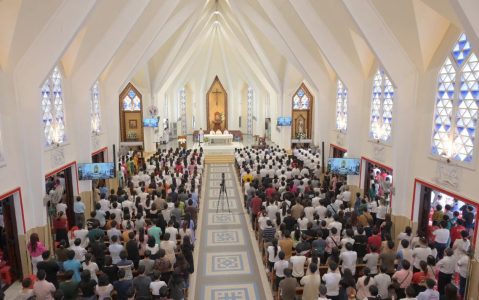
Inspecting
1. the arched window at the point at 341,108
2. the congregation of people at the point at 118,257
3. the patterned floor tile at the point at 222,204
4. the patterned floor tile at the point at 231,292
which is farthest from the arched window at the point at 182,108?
the patterned floor tile at the point at 231,292

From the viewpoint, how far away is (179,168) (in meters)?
17.0

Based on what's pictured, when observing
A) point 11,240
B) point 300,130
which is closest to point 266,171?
point 11,240

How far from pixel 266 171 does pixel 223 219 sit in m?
3.22

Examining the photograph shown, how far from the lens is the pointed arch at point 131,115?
86.0ft

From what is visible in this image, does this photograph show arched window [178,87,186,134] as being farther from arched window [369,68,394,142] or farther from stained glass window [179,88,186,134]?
arched window [369,68,394,142]

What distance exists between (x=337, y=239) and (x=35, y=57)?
8830 mm

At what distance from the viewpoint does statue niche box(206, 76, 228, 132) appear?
3750 cm

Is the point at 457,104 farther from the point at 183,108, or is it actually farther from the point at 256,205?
the point at 183,108

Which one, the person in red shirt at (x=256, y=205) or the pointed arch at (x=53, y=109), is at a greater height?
the pointed arch at (x=53, y=109)

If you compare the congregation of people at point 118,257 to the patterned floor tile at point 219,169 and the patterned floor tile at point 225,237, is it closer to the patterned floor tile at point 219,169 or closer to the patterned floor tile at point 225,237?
the patterned floor tile at point 225,237

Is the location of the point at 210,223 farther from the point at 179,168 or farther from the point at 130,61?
the point at 130,61

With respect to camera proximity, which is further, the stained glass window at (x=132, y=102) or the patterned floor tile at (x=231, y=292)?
the stained glass window at (x=132, y=102)

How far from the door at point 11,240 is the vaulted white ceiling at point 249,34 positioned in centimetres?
350

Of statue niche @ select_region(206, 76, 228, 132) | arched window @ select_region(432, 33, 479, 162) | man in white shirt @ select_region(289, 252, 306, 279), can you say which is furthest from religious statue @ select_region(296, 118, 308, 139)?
man in white shirt @ select_region(289, 252, 306, 279)
